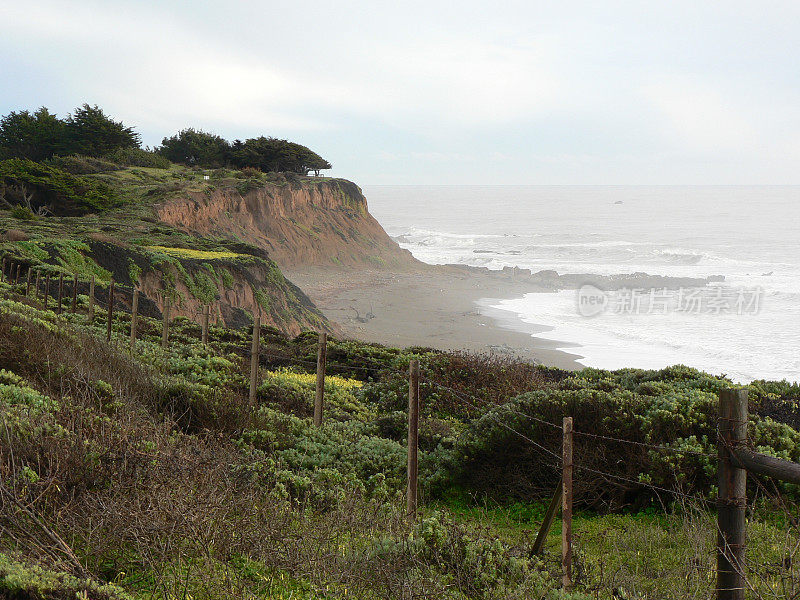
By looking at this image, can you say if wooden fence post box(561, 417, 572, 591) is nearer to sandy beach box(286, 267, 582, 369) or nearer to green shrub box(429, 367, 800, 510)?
green shrub box(429, 367, 800, 510)

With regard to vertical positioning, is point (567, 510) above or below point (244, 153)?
below

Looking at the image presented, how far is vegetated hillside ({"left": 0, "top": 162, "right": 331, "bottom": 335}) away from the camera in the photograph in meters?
24.8

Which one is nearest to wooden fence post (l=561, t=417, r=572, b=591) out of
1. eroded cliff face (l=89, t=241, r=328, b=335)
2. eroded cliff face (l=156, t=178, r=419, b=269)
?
eroded cliff face (l=89, t=241, r=328, b=335)

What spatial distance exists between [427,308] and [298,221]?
18.7m

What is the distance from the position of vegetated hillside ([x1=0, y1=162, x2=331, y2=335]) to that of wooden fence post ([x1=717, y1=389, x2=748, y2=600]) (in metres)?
17.7

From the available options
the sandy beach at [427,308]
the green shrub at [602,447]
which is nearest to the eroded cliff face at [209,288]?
the sandy beach at [427,308]

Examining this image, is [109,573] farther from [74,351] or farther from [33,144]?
[33,144]

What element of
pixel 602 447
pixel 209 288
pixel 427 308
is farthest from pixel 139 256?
pixel 602 447

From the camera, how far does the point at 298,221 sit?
2261 inches

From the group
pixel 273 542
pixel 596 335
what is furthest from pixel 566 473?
pixel 596 335

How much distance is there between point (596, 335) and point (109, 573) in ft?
110

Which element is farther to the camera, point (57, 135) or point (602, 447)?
point (57, 135)

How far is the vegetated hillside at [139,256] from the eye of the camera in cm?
2475

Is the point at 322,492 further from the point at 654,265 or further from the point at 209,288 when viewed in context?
the point at 654,265
